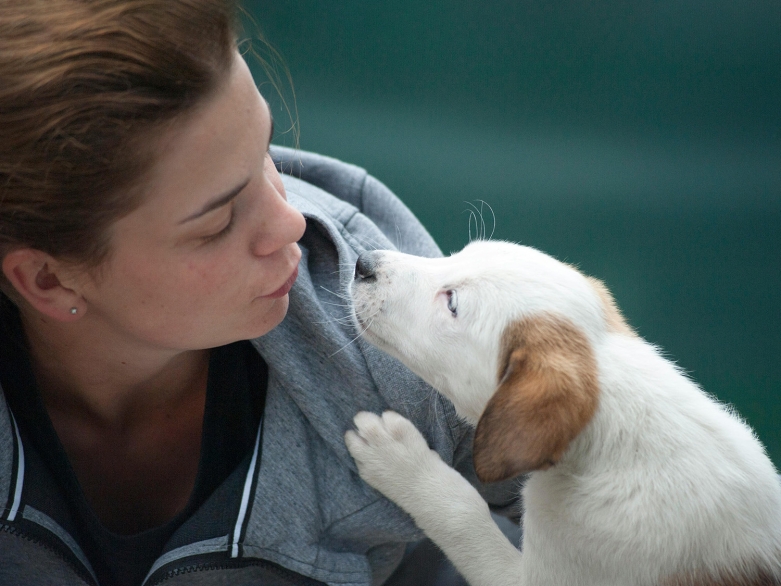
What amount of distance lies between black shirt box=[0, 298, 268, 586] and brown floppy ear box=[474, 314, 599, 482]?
44 centimetres

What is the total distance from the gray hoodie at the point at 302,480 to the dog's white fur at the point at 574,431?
46 millimetres

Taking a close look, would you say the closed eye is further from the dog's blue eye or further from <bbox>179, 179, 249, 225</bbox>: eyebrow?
the dog's blue eye

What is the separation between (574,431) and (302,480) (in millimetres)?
431

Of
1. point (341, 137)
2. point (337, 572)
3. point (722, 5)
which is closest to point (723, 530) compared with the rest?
point (337, 572)

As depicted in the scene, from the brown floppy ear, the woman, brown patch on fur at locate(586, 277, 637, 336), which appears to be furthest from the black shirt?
brown patch on fur at locate(586, 277, 637, 336)

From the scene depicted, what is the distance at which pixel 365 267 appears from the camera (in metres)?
1.21

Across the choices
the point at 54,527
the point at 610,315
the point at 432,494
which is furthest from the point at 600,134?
the point at 54,527

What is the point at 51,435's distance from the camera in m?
1.15

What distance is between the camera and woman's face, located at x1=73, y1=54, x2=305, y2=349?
0.88 m

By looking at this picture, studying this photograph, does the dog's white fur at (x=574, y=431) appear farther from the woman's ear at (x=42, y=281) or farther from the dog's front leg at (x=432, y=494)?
the woman's ear at (x=42, y=281)

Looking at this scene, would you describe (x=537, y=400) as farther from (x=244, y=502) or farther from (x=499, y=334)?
(x=244, y=502)

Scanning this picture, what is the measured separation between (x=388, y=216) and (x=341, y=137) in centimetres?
72

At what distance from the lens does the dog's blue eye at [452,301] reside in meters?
1.17

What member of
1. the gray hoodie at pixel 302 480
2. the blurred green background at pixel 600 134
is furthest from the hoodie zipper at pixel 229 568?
the blurred green background at pixel 600 134
